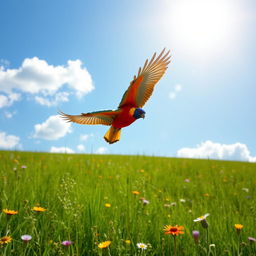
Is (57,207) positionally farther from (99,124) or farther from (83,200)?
(99,124)

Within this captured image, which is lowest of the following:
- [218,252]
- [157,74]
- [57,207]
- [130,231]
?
[218,252]

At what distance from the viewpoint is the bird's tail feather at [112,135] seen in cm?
97

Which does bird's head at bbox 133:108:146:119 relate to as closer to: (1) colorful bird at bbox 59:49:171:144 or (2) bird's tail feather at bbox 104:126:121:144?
(1) colorful bird at bbox 59:49:171:144

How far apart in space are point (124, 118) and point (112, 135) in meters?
0.10

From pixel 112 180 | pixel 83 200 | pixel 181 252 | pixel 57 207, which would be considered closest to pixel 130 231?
pixel 181 252

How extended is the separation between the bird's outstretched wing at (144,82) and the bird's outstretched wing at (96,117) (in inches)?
2.8

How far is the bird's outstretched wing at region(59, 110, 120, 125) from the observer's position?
0.92m

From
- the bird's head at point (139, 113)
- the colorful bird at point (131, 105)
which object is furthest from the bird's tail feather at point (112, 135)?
the bird's head at point (139, 113)

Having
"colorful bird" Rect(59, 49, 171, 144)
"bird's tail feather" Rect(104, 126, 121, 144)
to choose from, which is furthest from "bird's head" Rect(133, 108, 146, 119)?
"bird's tail feather" Rect(104, 126, 121, 144)

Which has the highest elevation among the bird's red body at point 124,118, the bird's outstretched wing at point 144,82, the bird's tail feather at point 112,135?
the bird's outstretched wing at point 144,82

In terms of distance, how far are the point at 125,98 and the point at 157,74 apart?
0.69ft

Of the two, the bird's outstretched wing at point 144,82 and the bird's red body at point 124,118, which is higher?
the bird's outstretched wing at point 144,82

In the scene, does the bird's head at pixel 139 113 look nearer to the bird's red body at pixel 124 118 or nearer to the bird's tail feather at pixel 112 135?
the bird's red body at pixel 124 118

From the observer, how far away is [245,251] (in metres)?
2.38
